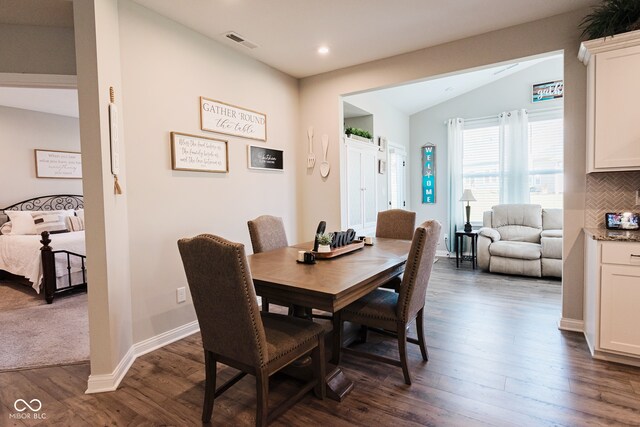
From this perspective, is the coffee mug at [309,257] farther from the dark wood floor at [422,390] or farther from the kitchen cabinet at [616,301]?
the kitchen cabinet at [616,301]

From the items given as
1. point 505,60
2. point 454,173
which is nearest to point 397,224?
point 505,60

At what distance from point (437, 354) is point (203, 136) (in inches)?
105

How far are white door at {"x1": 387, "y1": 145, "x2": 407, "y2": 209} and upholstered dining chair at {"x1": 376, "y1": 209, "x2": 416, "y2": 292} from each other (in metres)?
2.16

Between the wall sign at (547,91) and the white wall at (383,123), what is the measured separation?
213 cm

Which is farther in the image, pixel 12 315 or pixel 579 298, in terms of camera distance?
pixel 12 315

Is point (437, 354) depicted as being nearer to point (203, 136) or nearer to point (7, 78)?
point (203, 136)

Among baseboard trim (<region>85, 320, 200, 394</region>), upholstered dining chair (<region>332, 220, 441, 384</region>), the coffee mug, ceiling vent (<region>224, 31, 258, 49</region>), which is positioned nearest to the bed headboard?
baseboard trim (<region>85, 320, 200, 394</region>)

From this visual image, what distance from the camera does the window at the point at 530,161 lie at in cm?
554

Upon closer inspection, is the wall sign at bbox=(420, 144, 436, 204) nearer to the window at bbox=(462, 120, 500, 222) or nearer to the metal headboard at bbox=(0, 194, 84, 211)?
the window at bbox=(462, 120, 500, 222)

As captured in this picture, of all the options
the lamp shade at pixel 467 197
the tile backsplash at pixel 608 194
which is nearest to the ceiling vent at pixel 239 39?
the tile backsplash at pixel 608 194

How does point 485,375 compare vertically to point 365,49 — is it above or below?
below

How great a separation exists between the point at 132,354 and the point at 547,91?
260 inches

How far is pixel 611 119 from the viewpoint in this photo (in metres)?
2.52

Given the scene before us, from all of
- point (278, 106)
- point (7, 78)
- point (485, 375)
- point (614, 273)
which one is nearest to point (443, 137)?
point (278, 106)
